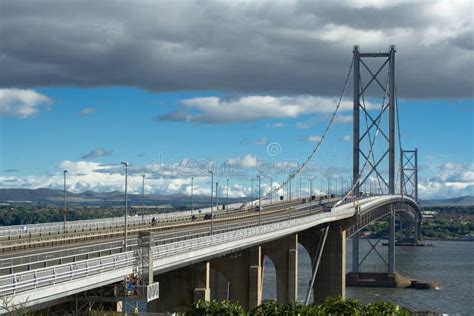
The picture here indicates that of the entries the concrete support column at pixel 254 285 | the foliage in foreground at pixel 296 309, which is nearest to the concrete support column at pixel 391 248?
the concrete support column at pixel 254 285

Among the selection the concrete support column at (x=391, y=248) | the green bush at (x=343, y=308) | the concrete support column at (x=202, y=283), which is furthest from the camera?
the concrete support column at (x=391, y=248)

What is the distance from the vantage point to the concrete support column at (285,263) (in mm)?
61219

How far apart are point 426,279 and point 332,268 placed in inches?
963

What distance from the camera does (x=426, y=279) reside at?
95.2m

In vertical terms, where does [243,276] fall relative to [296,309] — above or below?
below

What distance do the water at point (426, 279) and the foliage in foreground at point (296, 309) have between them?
30.1m

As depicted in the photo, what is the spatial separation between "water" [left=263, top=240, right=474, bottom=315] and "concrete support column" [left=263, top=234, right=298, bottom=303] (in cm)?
1086

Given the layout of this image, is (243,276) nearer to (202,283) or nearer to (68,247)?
(202,283)

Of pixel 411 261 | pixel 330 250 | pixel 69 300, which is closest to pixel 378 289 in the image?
pixel 330 250

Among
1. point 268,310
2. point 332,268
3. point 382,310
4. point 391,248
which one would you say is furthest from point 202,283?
point 391,248

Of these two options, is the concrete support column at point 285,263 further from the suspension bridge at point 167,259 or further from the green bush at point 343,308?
the green bush at point 343,308

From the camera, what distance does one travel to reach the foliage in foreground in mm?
32875

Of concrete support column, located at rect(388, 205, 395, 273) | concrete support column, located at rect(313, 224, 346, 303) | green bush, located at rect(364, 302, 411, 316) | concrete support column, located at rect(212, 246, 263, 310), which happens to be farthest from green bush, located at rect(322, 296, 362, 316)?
concrete support column, located at rect(388, 205, 395, 273)

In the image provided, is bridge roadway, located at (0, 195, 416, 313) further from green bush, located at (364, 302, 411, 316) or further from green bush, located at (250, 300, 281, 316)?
green bush, located at (364, 302, 411, 316)
